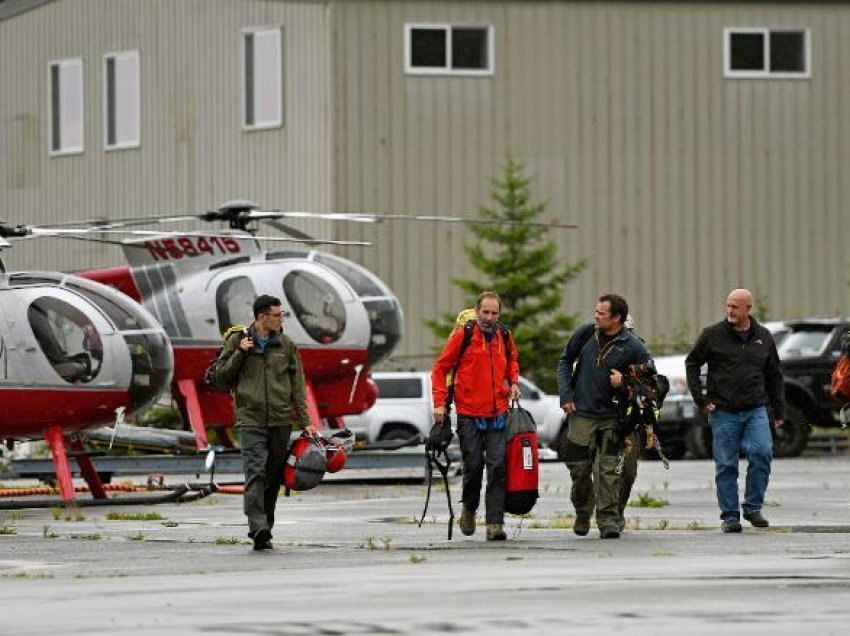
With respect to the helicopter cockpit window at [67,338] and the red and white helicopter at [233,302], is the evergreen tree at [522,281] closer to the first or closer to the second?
the red and white helicopter at [233,302]

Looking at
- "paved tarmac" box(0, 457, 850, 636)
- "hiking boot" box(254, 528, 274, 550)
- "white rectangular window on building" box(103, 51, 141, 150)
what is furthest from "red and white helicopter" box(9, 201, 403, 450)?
"white rectangular window on building" box(103, 51, 141, 150)

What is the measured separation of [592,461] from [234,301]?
10273mm

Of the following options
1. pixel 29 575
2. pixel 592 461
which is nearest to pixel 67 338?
pixel 592 461

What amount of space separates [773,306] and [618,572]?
30.7 meters

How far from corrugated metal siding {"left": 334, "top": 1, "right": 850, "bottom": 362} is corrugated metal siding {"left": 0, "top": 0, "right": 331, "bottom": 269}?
902 mm

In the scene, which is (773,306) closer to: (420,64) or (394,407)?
(420,64)

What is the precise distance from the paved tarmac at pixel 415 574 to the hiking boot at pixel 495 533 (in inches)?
6.6

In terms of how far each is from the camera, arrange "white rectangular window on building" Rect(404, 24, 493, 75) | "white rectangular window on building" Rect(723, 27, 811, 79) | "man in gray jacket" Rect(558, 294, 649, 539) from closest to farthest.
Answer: "man in gray jacket" Rect(558, 294, 649, 539), "white rectangular window on building" Rect(404, 24, 493, 75), "white rectangular window on building" Rect(723, 27, 811, 79)

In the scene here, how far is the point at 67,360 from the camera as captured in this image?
23.0 metres

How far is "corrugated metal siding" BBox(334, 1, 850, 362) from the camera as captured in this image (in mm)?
42219

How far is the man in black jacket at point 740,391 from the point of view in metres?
18.6

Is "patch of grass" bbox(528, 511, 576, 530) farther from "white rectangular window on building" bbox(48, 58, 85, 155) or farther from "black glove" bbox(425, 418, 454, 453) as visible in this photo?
"white rectangular window on building" bbox(48, 58, 85, 155)

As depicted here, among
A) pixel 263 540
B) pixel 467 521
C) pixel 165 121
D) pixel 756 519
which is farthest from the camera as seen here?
pixel 165 121

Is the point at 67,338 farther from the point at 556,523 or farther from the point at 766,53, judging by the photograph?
the point at 766,53
